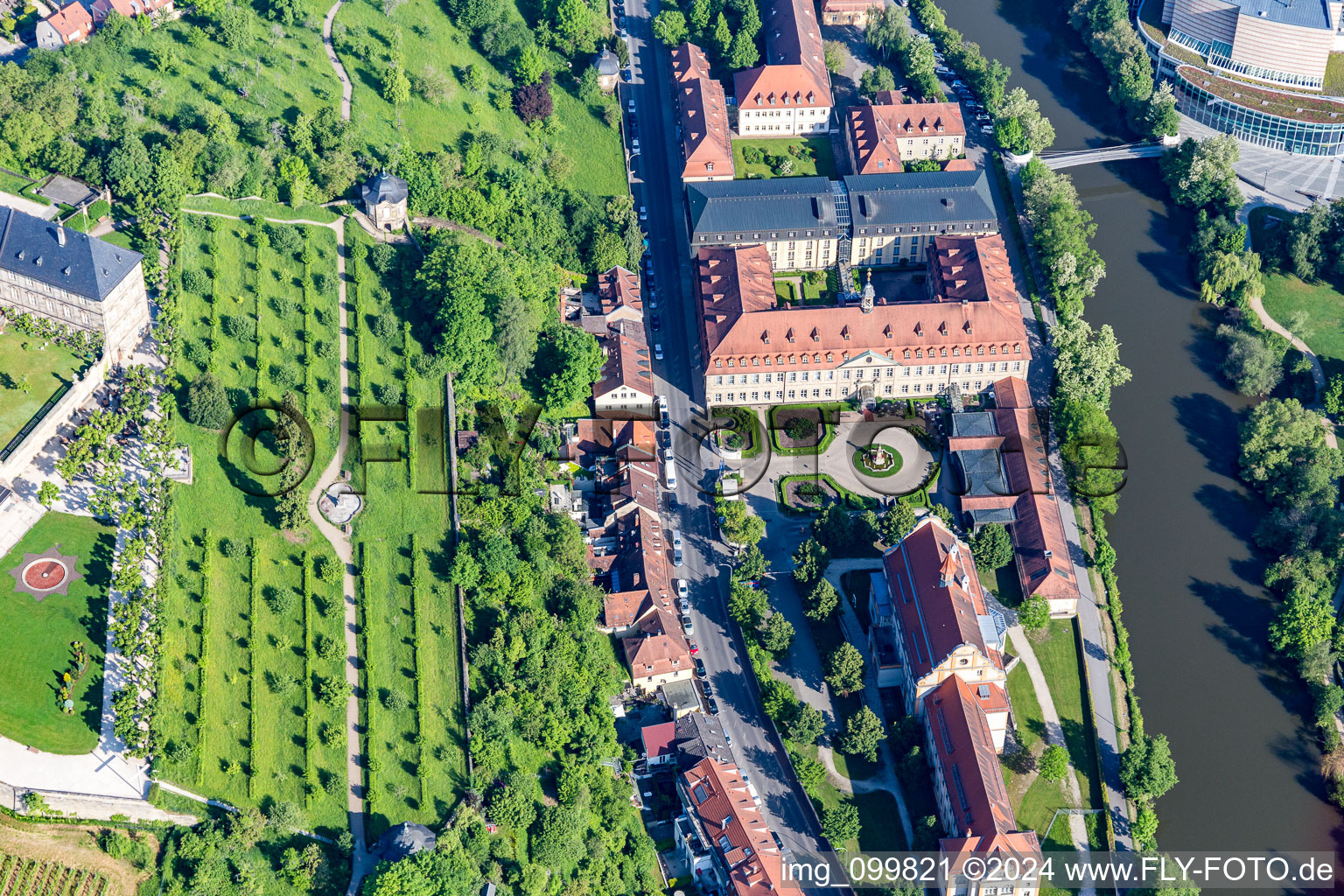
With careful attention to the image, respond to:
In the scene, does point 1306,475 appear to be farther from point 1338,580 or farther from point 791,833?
point 791,833

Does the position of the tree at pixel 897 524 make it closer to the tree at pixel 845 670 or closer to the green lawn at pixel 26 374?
the tree at pixel 845 670

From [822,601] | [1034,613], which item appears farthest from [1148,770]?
[822,601]

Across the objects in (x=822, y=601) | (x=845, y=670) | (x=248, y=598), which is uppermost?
(x=248, y=598)

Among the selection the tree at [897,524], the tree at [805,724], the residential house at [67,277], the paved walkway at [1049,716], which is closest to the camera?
the paved walkway at [1049,716]

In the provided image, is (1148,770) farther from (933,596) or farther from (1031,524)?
(1031,524)

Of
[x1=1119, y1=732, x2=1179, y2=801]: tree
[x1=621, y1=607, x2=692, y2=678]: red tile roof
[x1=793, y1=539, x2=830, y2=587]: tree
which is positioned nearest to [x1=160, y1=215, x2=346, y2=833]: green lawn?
[x1=621, y1=607, x2=692, y2=678]: red tile roof

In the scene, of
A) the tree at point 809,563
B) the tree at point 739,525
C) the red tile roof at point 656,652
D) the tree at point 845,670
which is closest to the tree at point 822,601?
the tree at point 809,563
